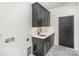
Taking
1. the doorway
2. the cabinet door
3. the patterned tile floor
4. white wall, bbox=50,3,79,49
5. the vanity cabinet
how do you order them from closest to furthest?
the vanity cabinet
the cabinet door
the patterned tile floor
white wall, bbox=50,3,79,49
the doorway

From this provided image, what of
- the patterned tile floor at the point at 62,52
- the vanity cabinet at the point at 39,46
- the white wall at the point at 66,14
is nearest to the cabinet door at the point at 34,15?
the vanity cabinet at the point at 39,46

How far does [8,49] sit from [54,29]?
261cm

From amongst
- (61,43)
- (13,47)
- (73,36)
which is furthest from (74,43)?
(13,47)

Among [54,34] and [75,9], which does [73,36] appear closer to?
[54,34]

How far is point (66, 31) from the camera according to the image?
3043 mm

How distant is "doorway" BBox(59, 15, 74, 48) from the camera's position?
289cm

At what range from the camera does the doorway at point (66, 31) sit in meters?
2.89

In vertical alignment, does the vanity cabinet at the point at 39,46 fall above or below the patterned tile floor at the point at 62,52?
above

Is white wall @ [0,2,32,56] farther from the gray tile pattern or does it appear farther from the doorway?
the doorway

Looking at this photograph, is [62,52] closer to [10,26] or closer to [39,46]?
[39,46]

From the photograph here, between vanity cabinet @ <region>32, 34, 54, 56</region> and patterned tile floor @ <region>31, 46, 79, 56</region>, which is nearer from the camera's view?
vanity cabinet @ <region>32, 34, 54, 56</region>

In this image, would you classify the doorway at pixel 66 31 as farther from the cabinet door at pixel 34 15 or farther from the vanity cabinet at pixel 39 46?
the cabinet door at pixel 34 15

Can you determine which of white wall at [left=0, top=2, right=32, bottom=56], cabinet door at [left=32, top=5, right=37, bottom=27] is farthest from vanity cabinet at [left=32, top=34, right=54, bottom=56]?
white wall at [left=0, top=2, right=32, bottom=56]

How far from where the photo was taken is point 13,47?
1.42 meters
